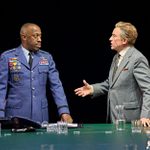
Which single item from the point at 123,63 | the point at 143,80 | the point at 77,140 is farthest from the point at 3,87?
the point at 77,140

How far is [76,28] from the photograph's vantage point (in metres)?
5.64

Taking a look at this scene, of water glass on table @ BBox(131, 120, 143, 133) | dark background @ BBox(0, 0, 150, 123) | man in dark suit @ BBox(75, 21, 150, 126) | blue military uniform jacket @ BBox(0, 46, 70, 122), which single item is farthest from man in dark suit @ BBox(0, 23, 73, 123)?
dark background @ BBox(0, 0, 150, 123)

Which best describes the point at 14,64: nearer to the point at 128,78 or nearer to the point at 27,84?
the point at 27,84

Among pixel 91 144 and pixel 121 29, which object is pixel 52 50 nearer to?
pixel 121 29

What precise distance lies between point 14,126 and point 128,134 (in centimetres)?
71

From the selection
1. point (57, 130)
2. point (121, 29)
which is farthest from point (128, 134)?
point (121, 29)

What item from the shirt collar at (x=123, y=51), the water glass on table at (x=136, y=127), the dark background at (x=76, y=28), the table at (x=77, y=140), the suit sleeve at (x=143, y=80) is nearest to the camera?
the table at (x=77, y=140)

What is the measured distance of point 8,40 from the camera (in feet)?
18.0

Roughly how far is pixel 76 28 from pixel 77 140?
105 inches

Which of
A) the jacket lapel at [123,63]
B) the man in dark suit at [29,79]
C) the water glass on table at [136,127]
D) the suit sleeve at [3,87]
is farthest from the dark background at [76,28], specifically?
the water glass on table at [136,127]

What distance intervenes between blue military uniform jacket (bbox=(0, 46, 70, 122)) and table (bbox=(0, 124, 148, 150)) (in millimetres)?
732

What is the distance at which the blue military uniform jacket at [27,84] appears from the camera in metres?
4.23

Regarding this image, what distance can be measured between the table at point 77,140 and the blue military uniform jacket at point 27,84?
732 mm

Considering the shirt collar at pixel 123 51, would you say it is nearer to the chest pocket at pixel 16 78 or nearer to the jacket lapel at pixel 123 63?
the jacket lapel at pixel 123 63
